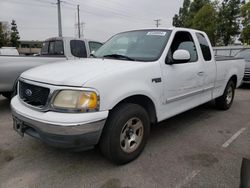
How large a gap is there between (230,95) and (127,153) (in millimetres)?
3950

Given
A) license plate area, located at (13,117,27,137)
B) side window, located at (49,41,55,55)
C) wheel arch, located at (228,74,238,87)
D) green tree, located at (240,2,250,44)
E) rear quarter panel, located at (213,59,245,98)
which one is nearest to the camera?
license plate area, located at (13,117,27,137)

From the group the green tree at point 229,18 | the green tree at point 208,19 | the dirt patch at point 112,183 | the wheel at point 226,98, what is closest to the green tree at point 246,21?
the green tree at point 229,18

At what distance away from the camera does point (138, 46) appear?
3410 mm

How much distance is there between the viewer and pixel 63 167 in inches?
108

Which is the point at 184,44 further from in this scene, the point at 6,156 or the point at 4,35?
the point at 4,35

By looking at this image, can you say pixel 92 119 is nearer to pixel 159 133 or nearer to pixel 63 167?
pixel 63 167

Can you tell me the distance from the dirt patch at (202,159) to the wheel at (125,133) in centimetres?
70

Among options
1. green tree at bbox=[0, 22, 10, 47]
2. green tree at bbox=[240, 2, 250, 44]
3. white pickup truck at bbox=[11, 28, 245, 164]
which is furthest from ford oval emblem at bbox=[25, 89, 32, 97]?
Answer: green tree at bbox=[0, 22, 10, 47]

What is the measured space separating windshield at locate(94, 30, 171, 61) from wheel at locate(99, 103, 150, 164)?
0.87 m

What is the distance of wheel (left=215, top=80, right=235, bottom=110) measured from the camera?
513 centimetres

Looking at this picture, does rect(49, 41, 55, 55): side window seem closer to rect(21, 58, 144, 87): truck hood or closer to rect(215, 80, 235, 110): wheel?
rect(21, 58, 144, 87): truck hood

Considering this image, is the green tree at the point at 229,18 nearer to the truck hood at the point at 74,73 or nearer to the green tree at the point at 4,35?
Result: the truck hood at the point at 74,73

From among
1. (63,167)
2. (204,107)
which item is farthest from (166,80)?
(204,107)

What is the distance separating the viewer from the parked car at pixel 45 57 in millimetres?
4656
